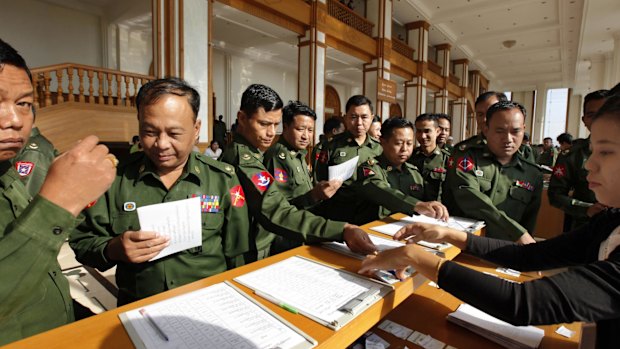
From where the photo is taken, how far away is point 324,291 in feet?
2.95

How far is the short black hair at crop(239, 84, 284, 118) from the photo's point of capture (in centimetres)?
212

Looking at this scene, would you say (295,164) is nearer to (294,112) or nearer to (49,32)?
(294,112)

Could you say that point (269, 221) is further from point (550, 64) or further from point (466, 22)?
point (550, 64)

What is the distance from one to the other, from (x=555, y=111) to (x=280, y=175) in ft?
77.3

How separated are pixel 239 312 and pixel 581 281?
772mm

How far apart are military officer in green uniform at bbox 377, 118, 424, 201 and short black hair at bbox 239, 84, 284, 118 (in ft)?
2.72

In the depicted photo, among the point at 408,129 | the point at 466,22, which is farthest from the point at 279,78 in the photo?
the point at 408,129

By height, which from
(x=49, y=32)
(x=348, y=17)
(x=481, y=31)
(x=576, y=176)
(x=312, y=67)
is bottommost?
(x=576, y=176)

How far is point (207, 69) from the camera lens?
6137 mm

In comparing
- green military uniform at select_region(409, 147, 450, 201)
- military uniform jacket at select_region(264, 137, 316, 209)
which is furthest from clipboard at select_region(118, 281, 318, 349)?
green military uniform at select_region(409, 147, 450, 201)

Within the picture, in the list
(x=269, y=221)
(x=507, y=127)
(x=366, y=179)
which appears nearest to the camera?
(x=269, y=221)

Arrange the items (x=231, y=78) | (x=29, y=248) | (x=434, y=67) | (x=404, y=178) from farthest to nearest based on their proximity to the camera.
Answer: (x=434, y=67) < (x=231, y=78) < (x=404, y=178) < (x=29, y=248)

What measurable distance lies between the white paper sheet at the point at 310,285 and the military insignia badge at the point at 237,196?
39cm

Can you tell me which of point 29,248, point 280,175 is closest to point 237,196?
point 29,248
